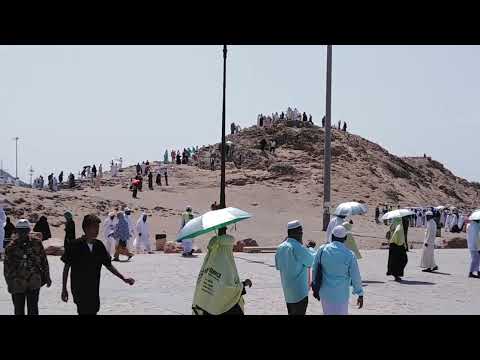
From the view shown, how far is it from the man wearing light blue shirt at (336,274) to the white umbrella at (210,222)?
3.81 ft

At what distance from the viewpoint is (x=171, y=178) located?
51.5m

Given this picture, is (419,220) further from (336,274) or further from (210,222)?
(210,222)

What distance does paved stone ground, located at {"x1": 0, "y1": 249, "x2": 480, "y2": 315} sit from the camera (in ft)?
35.8

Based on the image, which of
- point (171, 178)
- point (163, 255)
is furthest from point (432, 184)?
point (163, 255)

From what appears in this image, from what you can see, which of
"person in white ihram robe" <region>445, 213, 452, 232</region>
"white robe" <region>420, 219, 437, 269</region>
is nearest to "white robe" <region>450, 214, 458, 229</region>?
"person in white ihram robe" <region>445, 213, 452, 232</region>

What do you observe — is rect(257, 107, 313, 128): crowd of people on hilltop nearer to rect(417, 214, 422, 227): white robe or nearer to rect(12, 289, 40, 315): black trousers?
rect(417, 214, 422, 227): white robe

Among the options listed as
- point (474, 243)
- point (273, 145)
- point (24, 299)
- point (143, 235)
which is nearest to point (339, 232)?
point (24, 299)

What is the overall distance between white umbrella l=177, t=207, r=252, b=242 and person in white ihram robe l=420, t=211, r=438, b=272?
11277mm

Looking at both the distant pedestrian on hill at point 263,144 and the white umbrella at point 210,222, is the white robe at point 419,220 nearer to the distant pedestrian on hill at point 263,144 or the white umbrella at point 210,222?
the distant pedestrian on hill at point 263,144

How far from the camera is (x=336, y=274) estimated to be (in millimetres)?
7168

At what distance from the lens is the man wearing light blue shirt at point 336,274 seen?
7.16m
